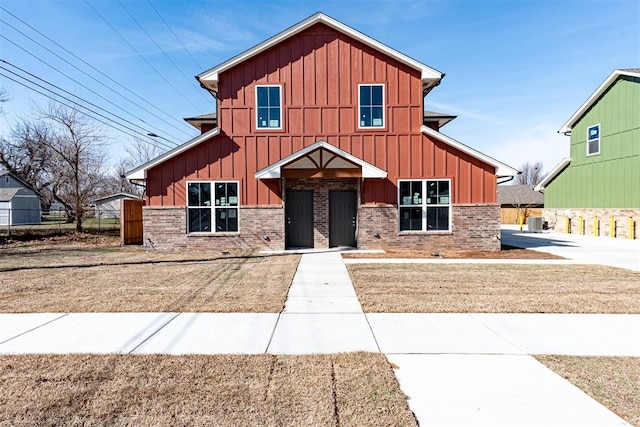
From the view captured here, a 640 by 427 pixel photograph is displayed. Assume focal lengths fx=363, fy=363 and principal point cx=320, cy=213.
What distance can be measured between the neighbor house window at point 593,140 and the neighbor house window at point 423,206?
1417 cm

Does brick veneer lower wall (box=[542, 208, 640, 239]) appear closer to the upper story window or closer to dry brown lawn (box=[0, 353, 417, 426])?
the upper story window

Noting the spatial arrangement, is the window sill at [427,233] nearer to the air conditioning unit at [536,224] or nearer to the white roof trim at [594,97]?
the white roof trim at [594,97]

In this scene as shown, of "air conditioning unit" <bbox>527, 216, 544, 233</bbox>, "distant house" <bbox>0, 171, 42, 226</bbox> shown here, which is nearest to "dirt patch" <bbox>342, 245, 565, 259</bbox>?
"air conditioning unit" <bbox>527, 216, 544, 233</bbox>

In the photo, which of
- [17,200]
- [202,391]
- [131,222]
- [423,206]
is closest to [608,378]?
[202,391]

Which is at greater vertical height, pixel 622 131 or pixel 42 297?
pixel 622 131

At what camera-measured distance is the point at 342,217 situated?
47.9ft

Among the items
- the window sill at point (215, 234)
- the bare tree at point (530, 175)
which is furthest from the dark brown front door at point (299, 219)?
the bare tree at point (530, 175)

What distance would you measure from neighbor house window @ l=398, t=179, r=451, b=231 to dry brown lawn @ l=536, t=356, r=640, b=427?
1008cm

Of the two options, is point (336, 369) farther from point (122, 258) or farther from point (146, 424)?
point (122, 258)

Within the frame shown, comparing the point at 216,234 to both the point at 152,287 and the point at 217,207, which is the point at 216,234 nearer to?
the point at 217,207

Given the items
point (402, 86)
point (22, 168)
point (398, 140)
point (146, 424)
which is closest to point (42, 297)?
point (146, 424)

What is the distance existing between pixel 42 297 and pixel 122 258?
571 centimetres

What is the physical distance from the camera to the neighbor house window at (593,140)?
21.6 m

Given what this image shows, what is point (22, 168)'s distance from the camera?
44.3 meters
